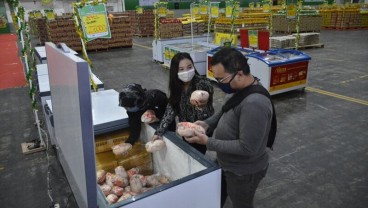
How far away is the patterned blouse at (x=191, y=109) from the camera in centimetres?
248

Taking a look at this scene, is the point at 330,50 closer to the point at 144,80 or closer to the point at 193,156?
the point at 144,80

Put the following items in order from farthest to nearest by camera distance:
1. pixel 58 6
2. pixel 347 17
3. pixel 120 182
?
pixel 58 6 → pixel 347 17 → pixel 120 182

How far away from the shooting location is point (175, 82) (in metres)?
2.55

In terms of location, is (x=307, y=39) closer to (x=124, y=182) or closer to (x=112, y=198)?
(x=124, y=182)

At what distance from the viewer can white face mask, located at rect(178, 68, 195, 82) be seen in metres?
2.43

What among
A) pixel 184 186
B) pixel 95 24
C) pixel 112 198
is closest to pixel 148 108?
pixel 112 198

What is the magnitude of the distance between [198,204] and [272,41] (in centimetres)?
1120

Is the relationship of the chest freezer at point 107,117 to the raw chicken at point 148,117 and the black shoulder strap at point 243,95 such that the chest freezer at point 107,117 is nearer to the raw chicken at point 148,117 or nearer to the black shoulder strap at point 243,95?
the raw chicken at point 148,117

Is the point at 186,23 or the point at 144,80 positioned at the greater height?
the point at 186,23

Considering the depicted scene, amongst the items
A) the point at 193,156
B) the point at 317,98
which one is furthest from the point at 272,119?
the point at 317,98

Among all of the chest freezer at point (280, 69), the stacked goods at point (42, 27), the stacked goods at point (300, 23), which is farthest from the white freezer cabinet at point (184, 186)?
the stacked goods at point (42, 27)

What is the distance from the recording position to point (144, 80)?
347 inches

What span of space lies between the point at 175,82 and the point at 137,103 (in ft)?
1.27

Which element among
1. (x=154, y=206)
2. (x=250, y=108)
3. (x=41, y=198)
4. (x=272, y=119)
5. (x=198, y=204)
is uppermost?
(x=250, y=108)
